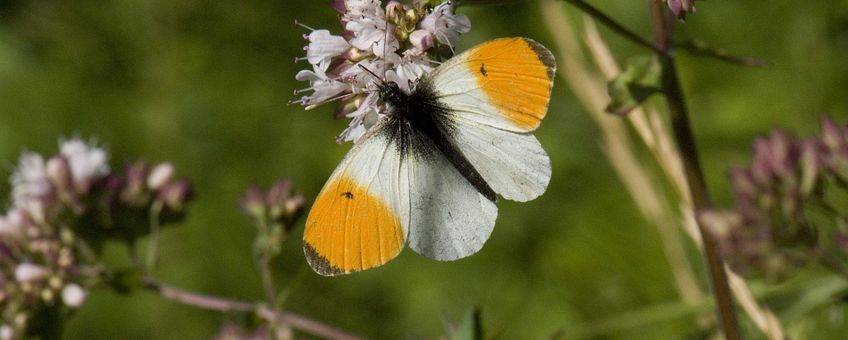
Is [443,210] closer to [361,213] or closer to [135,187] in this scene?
[361,213]

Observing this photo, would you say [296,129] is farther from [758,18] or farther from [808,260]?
[808,260]

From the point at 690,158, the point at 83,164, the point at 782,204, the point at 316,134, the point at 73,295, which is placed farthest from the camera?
the point at 316,134

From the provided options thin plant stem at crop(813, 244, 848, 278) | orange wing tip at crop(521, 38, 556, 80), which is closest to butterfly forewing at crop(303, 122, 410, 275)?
orange wing tip at crop(521, 38, 556, 80)

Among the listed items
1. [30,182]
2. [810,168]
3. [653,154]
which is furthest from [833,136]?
[30,182]

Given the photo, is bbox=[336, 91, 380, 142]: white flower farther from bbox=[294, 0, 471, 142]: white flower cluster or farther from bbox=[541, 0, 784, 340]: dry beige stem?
bbox=[541, 0, 784, 340]: dry beige stem

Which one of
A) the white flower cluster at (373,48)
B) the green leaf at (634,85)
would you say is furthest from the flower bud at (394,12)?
the green leaf at (634,85)

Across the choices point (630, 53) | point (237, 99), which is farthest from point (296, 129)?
point (630, 53)
